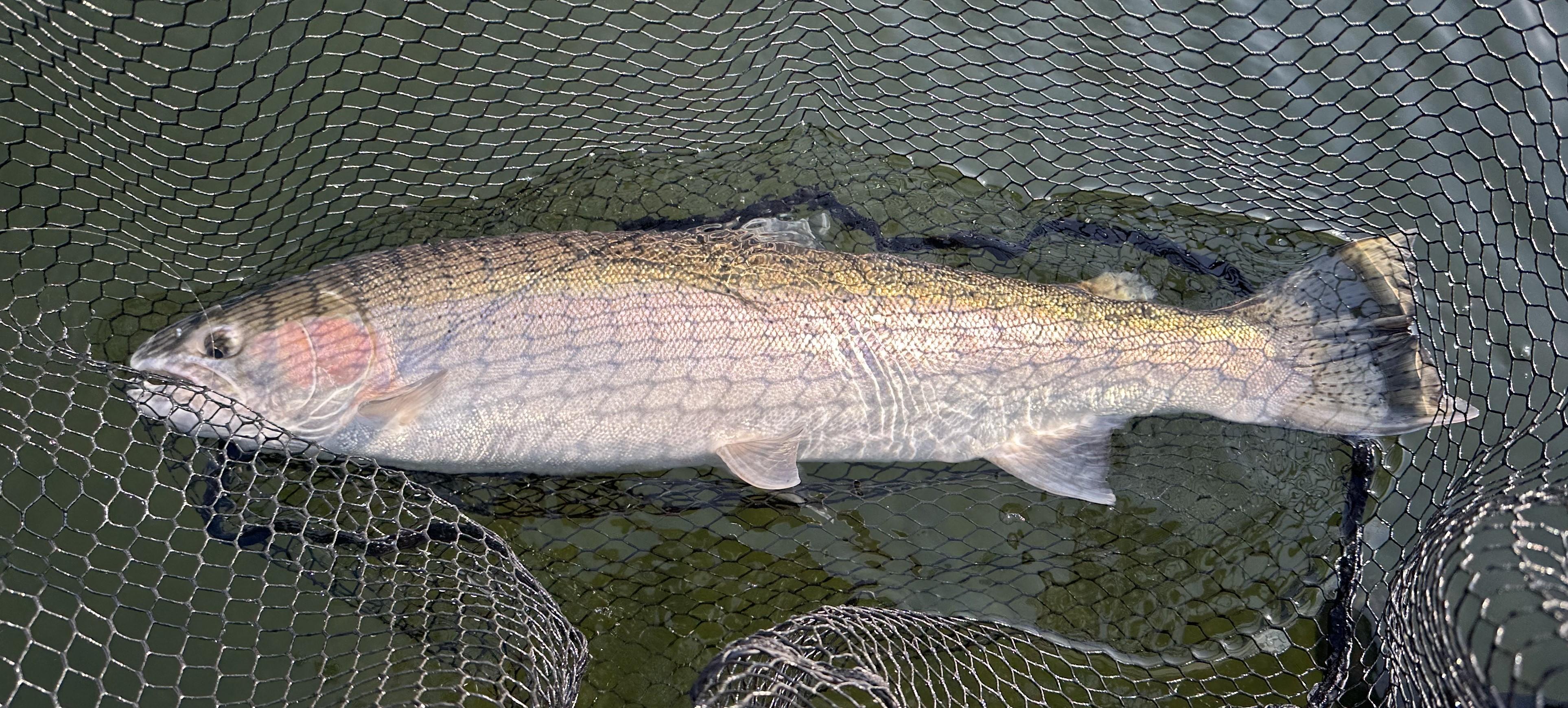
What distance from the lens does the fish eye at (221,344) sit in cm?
452

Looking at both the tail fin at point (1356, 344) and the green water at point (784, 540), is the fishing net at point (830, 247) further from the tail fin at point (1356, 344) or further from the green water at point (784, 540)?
the tail fin at point (1356, 344)

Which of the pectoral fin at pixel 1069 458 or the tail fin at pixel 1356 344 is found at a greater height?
the tail fin at pixel 1356 344

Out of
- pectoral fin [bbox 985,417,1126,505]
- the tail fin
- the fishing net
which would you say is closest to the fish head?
the fishing net

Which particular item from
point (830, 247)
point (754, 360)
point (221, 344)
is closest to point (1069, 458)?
point (754, 360)

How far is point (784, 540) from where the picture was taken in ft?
16.3

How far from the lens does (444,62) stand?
5.82 metres

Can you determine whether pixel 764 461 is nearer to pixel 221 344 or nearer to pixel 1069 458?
pixel 1069 458

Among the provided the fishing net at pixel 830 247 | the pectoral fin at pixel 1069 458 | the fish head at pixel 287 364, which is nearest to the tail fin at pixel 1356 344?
the fishing net at pixel 830 247

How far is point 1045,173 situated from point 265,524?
4648mm

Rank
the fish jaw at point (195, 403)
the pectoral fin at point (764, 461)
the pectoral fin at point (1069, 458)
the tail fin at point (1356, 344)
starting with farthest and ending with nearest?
the pectoral fin at point (1069, 458) → the pectoral fin at point (764, 461) → the tail fin at point (1356, 344) → the fish jaw at point (195, 403)

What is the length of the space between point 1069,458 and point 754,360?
5.35ft

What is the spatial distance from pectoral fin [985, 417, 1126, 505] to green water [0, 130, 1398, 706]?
0.35m

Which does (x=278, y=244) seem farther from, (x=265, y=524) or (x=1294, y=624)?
(x=1294, y=624)

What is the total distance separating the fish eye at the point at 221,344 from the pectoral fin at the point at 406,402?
0.66 m
